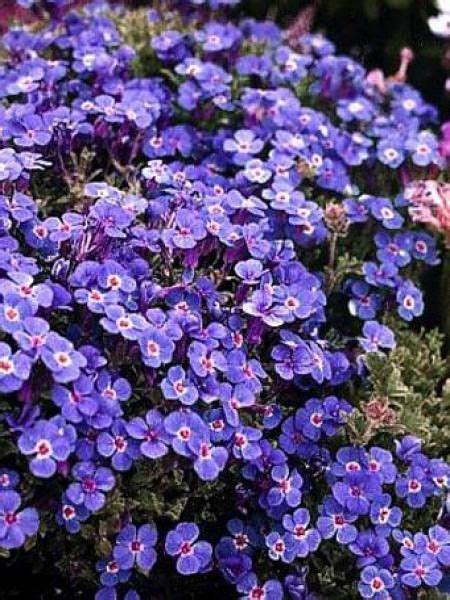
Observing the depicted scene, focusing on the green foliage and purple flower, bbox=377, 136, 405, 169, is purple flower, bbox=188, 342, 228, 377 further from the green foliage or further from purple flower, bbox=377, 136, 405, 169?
purple flower, bbox=377, 136, 405, 169

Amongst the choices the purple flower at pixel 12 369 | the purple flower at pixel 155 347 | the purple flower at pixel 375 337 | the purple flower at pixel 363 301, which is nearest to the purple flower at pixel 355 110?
the purple flower at pixel 363 301

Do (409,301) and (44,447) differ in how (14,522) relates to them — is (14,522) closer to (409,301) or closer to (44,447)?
(44,447)

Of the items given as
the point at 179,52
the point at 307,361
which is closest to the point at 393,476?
the point at 307,361

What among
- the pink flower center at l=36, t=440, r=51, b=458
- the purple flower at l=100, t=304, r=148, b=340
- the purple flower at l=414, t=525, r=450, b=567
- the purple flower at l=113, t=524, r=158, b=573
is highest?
the purple flower at l=100, t=304, r=148, b=340

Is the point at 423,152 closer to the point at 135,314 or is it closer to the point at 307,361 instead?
the point at 307,361

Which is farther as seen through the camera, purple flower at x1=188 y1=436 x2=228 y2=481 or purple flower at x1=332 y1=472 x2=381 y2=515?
purple flower at x1=332 y1=472 x2=381 y2=515

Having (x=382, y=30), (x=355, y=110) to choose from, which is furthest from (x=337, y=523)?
(x=382, y=30)

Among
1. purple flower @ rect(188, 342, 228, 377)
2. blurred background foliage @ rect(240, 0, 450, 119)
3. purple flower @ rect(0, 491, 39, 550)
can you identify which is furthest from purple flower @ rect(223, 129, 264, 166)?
blurred background foliage @ rect(240, 0, 450, 119)

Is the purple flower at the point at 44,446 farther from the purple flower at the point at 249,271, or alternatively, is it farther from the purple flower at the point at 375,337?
the purple flower at the point at 375,337
